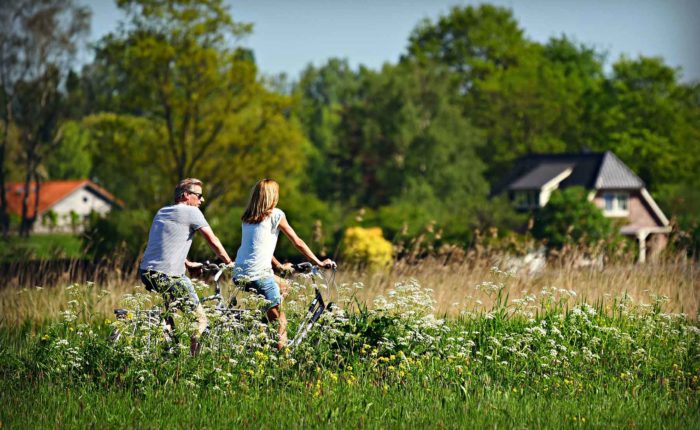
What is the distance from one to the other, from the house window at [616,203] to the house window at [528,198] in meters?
3.48

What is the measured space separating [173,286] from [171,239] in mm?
392

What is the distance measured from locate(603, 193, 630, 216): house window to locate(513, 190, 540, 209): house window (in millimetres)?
3484

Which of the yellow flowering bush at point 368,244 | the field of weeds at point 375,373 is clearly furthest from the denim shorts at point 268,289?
the yellow flowering bush at point 368,244

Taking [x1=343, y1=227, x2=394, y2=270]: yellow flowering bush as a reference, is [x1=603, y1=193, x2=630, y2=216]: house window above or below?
above

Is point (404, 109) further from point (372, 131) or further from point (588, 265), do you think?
point (588, 265)

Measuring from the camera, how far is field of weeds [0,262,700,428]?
6379 mm

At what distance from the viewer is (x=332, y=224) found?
24.4 m

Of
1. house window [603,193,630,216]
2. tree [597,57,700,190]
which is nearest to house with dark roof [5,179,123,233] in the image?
tree [597,57,700,190]

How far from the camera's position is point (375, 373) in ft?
24.4

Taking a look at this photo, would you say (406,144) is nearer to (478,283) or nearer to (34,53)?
(34,53)

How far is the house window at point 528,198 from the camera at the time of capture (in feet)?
166

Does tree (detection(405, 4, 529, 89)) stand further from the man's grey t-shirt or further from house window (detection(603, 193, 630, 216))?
the man's grey t-shirt

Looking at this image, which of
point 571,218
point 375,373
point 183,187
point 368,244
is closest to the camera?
point 375,373

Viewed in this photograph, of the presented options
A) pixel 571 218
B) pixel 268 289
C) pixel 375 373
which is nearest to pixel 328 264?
pixel 268 289
